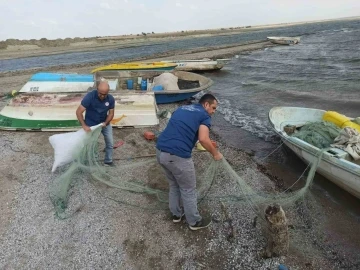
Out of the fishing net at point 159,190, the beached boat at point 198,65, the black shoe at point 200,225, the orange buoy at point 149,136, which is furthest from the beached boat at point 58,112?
the beached boat at point 198,65

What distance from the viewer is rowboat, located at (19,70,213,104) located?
A: 12.3 metres

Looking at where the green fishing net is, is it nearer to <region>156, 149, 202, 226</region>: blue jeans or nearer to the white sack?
the white sack

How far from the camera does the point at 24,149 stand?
8430 millimetres

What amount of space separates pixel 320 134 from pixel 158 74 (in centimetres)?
899

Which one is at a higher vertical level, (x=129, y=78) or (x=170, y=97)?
(x=129, y=78)

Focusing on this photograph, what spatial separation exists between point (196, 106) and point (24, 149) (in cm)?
636

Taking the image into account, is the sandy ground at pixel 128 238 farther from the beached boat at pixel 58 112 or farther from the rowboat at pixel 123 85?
the rowboat at pixel 123 85

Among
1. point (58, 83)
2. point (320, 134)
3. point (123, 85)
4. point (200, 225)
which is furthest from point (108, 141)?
point (123, 85)

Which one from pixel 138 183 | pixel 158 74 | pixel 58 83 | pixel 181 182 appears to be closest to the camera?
pixel 181 182

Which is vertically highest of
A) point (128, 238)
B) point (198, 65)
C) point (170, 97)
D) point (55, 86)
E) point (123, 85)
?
point (55, 86)

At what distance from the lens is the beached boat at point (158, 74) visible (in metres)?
12.6

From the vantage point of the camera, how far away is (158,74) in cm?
1445

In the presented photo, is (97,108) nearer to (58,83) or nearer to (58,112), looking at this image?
(58,112)

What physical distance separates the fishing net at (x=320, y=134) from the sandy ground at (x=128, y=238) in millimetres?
1921
